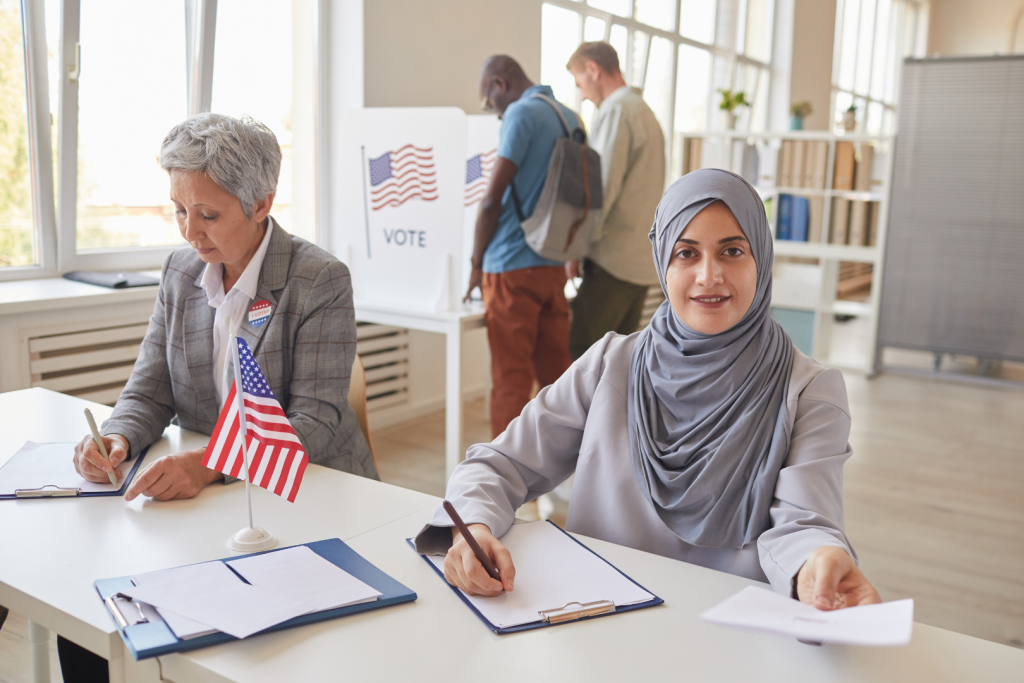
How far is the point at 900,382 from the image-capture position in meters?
5.40

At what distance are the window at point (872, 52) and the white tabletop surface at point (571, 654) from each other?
28.3 feet

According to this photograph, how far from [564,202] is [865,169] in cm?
350

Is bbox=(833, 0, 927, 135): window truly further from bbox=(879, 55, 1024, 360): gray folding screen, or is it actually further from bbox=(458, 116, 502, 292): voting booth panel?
bbox=(458, 116, 502, 292): voting booth panel

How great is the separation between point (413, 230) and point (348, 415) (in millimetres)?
1452

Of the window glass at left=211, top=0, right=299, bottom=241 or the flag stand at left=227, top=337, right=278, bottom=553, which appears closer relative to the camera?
the flag stand at left=227, top=337, right=278, bottom=553

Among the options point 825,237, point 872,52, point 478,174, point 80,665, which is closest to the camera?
point 80,665

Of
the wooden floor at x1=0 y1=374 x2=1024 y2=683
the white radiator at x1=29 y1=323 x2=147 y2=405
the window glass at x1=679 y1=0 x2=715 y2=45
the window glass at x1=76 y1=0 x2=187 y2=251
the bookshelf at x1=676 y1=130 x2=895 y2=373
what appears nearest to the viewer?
the wooden floor at x1=0 y1=374 x2=1024 y2=683

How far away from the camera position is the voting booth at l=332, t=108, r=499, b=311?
296cm

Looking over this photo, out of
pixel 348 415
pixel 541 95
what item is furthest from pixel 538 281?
pixel 348 415

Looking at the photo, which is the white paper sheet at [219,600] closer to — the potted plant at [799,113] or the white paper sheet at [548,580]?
the white paper sheet at [548,580]

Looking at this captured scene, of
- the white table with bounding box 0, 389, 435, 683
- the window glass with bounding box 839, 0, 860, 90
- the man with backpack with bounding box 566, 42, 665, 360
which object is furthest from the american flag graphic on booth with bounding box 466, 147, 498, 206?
the window glass with bounding box 839, 0, 860, 90

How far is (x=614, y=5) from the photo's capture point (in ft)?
18.4

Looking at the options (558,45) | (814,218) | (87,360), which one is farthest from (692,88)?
(87,360)

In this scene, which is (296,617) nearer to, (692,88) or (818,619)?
(818,619)
